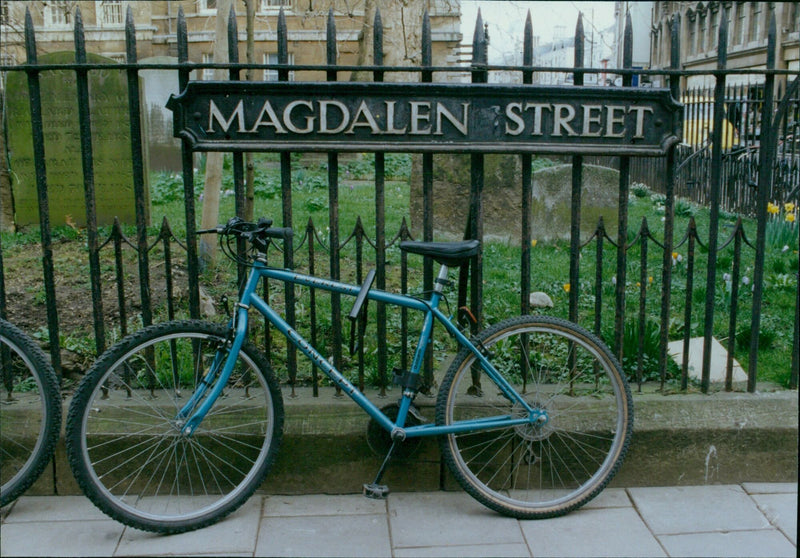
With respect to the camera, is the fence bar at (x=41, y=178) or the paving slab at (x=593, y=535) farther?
the fence bar at (x=41, y=178)

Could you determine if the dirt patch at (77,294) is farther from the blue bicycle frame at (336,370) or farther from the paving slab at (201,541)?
the paving slab at (201,541)

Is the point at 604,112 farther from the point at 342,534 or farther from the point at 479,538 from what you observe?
the point at 342,534

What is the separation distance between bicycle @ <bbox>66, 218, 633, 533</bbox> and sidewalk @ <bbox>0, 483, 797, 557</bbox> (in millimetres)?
105

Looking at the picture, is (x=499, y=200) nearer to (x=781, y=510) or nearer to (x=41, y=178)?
(x=781, y=510)

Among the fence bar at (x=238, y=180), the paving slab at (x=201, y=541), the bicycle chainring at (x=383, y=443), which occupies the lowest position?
the paving slab at (x=201, y=541)

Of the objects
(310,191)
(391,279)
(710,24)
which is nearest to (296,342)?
(391,279)

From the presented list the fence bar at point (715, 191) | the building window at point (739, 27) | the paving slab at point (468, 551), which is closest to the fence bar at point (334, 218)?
the paving slab at point (468, 551)

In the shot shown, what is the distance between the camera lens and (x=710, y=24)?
37.4 metres

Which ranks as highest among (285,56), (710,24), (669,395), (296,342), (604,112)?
(710,24)

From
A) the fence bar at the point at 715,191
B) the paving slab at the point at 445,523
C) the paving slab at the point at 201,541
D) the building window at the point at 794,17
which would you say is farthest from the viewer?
the building window at the point at 794,17

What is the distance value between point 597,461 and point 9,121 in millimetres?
7548

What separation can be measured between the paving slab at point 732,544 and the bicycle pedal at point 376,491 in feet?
3.89

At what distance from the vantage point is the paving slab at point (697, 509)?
351 centimetres

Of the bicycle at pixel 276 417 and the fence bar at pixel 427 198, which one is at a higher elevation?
the fence bar at pixel 427 198
